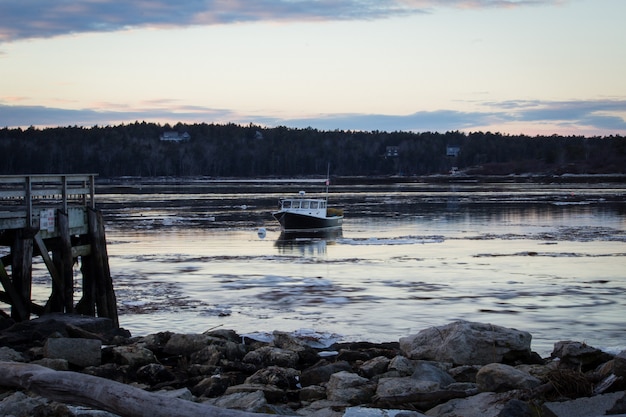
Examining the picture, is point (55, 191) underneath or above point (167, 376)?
above

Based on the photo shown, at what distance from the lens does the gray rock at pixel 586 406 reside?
27.7ft

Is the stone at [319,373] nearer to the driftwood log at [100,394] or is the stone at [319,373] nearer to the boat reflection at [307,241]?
the driftwood log at [100,394]

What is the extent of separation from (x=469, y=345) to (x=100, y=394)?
19.2 ft

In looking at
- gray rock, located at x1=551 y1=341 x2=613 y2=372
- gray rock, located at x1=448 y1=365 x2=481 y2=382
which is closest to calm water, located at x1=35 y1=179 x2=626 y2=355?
gray rock, located at x1=551 y1=341 x2=613 y2=372

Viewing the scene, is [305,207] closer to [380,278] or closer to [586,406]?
[380,278]

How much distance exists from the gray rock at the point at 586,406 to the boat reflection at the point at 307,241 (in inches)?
1054

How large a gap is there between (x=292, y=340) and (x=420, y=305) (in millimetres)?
7874

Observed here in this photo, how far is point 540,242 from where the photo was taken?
37.5m

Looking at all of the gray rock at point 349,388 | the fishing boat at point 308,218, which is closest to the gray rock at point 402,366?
the gray rock at point 349,388

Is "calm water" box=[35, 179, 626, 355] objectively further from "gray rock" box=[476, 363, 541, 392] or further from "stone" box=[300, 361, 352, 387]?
"gray rock" box=[476, 363, 541, 392]

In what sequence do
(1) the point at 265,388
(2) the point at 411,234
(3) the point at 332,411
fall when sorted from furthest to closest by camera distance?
(2) the point at 411,234
(1) the point at 265,388
(3) the point at 332,411

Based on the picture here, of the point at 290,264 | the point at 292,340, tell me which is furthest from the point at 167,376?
the point at 290,264

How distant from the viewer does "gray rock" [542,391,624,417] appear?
8.45 meters

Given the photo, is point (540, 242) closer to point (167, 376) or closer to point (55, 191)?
point (55, 191)
